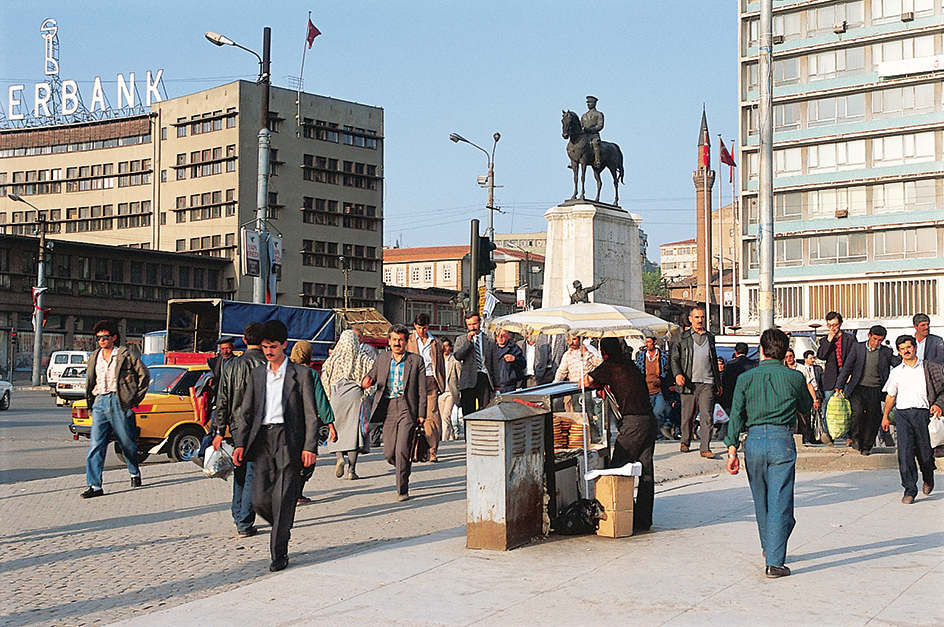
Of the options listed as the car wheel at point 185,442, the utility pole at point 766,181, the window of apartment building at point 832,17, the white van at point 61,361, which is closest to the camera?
the car wheel at point 185,442

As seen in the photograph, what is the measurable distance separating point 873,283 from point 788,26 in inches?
663

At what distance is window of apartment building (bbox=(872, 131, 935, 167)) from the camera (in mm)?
59688

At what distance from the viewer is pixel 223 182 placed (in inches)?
2916

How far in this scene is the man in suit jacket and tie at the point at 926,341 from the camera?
11797 millimetres

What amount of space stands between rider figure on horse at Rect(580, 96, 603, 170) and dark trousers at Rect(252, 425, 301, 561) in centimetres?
2109

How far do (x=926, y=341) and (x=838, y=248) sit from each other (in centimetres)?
5360

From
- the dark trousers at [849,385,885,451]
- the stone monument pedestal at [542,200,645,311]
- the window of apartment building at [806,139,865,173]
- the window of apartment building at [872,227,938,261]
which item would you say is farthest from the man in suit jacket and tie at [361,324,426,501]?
the window of apartment building at [806,139,865,173]

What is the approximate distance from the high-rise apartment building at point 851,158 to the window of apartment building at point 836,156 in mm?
73

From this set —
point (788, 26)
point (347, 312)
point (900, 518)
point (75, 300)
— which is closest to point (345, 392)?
point (900, 518)

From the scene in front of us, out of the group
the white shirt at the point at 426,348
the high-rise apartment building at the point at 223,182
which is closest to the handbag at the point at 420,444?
the white shirt at the point at 426,348

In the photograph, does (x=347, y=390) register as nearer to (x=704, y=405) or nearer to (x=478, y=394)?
(x=478, y=394)

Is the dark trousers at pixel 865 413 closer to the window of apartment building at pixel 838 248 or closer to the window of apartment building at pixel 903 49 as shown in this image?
the window of apartment building at pixel 838 248

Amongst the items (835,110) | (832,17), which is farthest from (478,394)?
(832,17)

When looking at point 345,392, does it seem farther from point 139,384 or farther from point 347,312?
point 347,312
